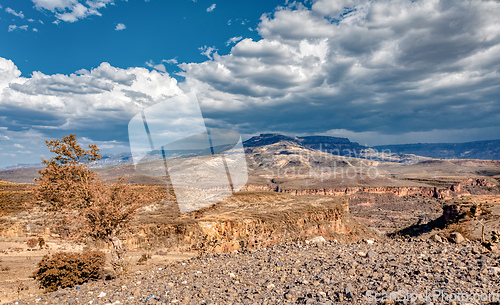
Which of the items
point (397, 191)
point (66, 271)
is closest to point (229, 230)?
point (66, 271)

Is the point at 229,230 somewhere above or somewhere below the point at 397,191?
above

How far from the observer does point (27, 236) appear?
96.9ft

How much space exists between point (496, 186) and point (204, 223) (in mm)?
172812

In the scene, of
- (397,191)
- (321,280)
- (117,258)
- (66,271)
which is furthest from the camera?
(397,191)

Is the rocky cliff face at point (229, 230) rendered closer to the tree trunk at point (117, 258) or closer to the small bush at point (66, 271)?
the tree trunk at point (117, 258)

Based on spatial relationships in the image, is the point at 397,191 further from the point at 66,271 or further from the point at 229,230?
the point at 66,271

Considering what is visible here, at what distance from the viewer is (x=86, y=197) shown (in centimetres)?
1545

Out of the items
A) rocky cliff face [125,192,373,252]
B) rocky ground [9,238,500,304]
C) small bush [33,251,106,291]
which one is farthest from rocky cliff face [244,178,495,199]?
rocky ground [9,238,500,304]

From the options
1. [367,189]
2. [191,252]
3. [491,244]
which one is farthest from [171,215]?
[367,189]

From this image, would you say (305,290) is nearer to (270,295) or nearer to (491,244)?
(270,295)

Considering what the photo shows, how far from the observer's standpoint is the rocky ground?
6918 mm

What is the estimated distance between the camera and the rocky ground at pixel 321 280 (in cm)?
692

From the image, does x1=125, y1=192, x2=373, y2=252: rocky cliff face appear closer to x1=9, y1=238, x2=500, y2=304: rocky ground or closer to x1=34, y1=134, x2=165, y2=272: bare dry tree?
x1=34, y1=134, x2=165, y2=272: bare dry tree

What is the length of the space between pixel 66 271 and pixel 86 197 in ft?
13.6
